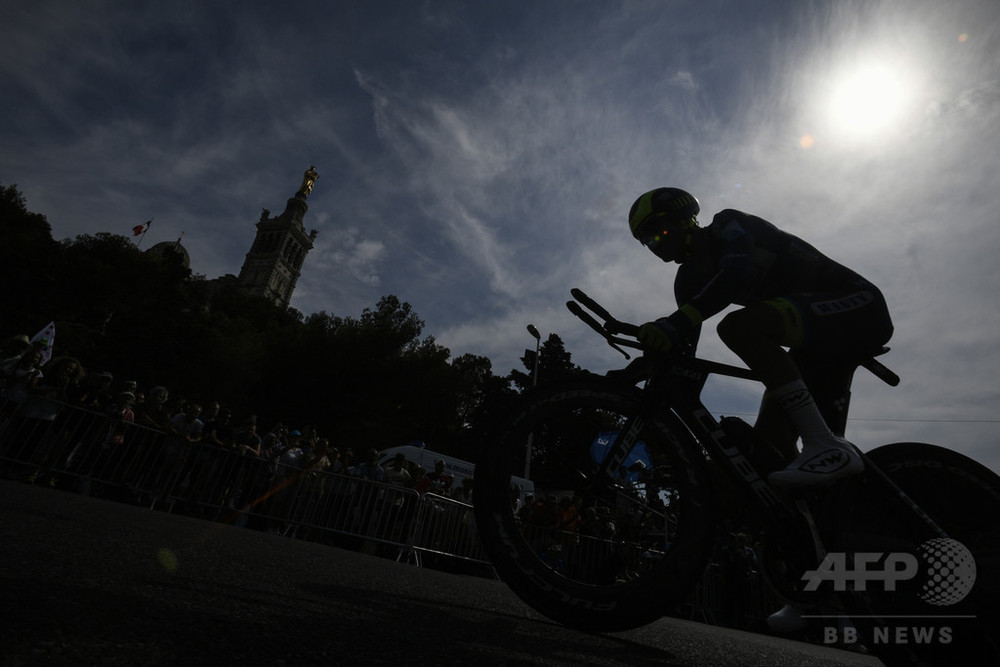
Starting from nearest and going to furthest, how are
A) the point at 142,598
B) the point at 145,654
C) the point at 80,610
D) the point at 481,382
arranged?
the point at 145,654 → the point at 80,610 → the point at 142,598 → the point at 481,382

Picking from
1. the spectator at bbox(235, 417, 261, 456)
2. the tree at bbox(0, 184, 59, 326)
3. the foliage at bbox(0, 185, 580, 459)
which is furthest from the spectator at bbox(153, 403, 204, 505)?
the tree at bbox(0, 184, 59, 326)

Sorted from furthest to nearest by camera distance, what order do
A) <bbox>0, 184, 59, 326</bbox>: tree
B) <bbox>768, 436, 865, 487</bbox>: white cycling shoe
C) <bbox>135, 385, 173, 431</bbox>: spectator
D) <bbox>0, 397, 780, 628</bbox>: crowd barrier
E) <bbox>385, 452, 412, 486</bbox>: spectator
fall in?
<bbox>0, 184, 59, 326</bbox>: tree < <bbox>385, 452, 412, 486</bbox>: spectator < <bbox>135, 385, 173, 431</bbox>: spectator < <bbox>0, 397, 780, 628</bbox>: crowd barrier < <bbox>768, 436, 865, 487</bbox>: white cycling shoe

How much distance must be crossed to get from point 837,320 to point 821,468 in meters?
0.79

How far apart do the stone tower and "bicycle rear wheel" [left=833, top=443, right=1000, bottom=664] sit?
415 feet

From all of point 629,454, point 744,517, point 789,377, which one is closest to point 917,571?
point 744,517

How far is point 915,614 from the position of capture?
2.04 metres

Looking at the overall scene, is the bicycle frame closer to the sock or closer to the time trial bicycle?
the time trial bicycle

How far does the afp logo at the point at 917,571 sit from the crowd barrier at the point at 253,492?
5813 millimetres

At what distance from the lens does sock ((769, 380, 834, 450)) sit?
2277mm

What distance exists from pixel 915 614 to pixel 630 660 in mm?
1140

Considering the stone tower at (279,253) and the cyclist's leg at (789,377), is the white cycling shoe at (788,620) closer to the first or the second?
the cyclist's leg at (789,377)

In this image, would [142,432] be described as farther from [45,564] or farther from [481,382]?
[481,382]

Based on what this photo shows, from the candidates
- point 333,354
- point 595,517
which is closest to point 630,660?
point 595,517

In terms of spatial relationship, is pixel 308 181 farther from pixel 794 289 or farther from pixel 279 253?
pixel 794 289
